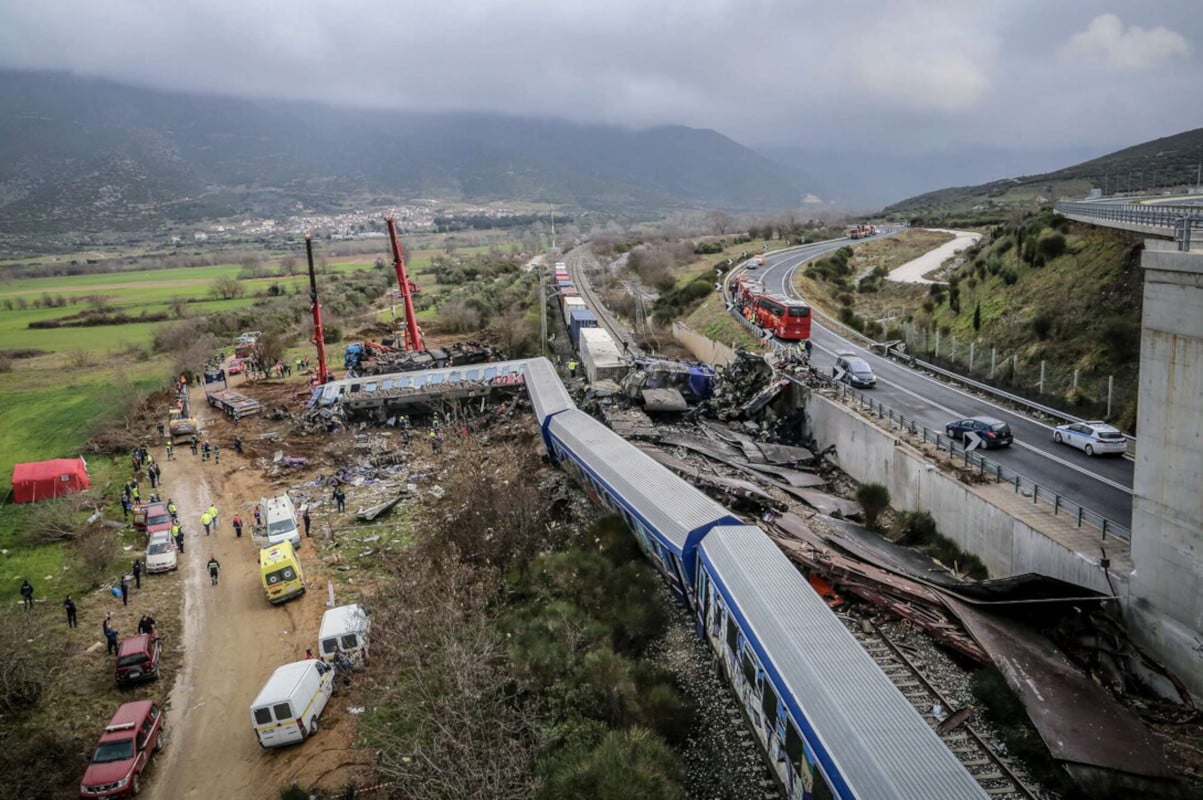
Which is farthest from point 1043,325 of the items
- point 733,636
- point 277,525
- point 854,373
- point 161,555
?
point 161,555

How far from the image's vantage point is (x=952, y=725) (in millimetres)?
13492

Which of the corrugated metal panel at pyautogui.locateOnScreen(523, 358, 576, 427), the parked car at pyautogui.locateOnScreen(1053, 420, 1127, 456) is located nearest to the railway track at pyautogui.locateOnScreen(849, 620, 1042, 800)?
the parked car at pyautogui.locateOnScreen(1053, 420, 1127, 456)

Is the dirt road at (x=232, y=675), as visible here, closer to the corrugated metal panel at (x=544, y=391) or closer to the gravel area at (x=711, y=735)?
the gravel area at (x=711, y=735)

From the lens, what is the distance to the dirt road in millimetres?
16656

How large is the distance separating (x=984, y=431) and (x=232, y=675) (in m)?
23.3

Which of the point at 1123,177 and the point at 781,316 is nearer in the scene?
the point at 781,316

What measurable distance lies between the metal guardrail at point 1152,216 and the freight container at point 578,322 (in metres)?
27.3

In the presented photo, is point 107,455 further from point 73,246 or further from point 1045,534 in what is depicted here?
point 73,246

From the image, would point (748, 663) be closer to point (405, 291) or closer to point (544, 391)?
point (544, 391)

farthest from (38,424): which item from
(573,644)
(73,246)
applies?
(73,246)

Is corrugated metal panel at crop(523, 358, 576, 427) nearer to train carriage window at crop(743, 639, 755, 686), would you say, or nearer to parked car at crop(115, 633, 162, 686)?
parked car at crop(115, 633, 162, 686)

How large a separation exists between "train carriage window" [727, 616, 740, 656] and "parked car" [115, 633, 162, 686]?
15.6m

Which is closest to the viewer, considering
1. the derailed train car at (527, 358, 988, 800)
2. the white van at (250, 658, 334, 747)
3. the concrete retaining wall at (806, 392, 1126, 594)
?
the derailed train car at (527, 358, 988, 800)

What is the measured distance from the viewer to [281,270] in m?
134
